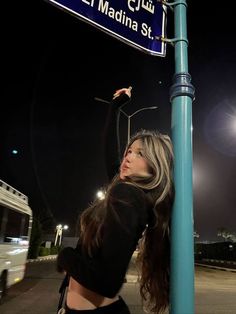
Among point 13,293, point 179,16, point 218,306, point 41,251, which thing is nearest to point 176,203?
point 179,16

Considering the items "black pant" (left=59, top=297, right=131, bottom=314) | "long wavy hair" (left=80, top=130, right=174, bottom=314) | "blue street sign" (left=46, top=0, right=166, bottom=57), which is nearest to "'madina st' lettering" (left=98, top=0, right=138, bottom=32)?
"blue street sign" (left=46, top=0, right=166, bottom=57)

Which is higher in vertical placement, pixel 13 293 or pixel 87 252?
pixel 87 252

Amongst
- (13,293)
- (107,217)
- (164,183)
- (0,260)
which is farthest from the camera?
(13,293)

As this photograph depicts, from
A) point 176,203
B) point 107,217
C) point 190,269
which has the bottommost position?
point 190,269

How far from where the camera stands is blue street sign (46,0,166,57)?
279 centimetres

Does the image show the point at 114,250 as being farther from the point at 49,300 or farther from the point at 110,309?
the point at 49,300

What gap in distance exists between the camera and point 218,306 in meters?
10.7

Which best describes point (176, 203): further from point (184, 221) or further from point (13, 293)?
point (13, 293)

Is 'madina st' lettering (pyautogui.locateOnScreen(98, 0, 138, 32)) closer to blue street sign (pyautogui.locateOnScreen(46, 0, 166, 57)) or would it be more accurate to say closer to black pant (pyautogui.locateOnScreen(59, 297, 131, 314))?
blue street sign (pyautogui.locateOnScreen(46, 0, 166, 57))

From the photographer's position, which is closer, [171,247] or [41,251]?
[171,247]

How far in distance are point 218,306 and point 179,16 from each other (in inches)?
395

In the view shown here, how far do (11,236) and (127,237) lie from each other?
30.0 feet

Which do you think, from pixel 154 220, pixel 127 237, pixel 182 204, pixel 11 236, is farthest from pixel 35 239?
pixel 127 237

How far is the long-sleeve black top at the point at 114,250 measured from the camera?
146 cm
